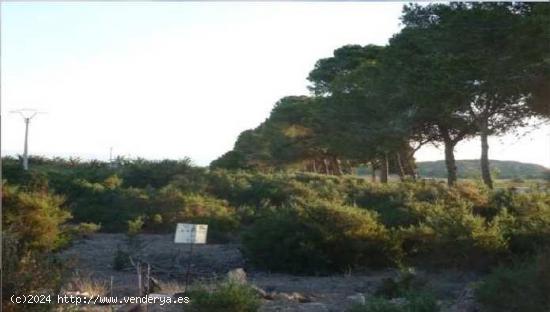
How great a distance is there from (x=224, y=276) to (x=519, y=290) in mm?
5369

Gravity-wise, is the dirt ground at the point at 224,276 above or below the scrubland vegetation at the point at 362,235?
below

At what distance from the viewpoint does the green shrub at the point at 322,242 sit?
44.6 feet

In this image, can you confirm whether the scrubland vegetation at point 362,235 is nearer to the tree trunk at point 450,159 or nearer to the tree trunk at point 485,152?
the tree trunk at point 485,152

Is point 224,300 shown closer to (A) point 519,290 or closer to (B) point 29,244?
(A) point 519,290

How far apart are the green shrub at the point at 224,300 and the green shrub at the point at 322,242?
18.5ft

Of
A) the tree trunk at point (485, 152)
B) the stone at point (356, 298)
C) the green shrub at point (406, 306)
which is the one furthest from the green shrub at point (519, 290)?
the tree trunk at point (485, 152)

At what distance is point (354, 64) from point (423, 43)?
23.0 meters

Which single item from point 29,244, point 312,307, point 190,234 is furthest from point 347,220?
point 29,244

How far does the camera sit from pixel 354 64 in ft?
153

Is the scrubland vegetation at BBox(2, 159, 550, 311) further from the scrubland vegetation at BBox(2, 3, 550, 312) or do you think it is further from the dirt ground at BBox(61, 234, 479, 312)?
the dirt ground at BBox(61, 234, 479, 312)

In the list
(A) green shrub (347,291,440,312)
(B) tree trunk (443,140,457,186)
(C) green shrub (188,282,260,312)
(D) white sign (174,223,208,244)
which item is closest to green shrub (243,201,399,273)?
(D) white sign (174,223,208,244)

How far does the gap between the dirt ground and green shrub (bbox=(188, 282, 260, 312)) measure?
1036mm

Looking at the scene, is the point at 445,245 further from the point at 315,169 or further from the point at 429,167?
the point at 429,167

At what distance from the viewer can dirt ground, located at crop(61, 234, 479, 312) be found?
999 cm
